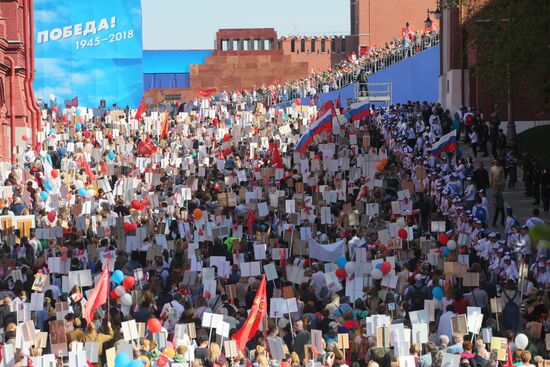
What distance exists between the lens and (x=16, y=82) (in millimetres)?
50062

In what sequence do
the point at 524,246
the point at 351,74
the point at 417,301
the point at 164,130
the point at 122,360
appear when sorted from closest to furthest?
the point at 122,360
the point at 417,301
the point at 524,246
the point at 164,130
the point at 351,74

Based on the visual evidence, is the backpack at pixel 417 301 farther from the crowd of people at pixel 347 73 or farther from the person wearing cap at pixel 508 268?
the crowd of people at pixel 347 73

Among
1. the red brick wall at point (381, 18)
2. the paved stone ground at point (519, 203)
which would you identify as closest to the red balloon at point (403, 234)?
the paved stone ground at point (519, 203)

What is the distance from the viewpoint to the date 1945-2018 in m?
76.1

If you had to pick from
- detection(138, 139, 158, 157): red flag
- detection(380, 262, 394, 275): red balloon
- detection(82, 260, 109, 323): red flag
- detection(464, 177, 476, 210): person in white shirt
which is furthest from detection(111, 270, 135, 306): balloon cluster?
detection(138, 139, 158, 157): red flag

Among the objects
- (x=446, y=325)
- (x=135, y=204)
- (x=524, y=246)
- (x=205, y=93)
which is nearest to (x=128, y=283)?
(x=446, y=325)

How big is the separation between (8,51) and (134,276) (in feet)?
91.3

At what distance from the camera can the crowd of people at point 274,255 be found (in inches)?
734

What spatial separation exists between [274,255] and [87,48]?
52.5 meters

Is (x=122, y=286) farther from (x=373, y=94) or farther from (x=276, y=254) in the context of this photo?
(x=373, y=94)

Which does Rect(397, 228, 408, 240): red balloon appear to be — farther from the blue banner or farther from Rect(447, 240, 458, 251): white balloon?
the blue banner

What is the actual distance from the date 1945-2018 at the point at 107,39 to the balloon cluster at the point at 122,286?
53741 millimetres

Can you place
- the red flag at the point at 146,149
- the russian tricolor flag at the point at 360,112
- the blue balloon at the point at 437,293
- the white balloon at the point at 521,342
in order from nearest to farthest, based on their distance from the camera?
the white balloon at the point at 521,342, the blue balloon at the point at 437,293, the red flag at the point at 146,149, the russian tricolor flag at the point at 360,112

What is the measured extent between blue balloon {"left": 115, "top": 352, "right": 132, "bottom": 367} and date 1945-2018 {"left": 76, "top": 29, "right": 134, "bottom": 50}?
59.8 meters
